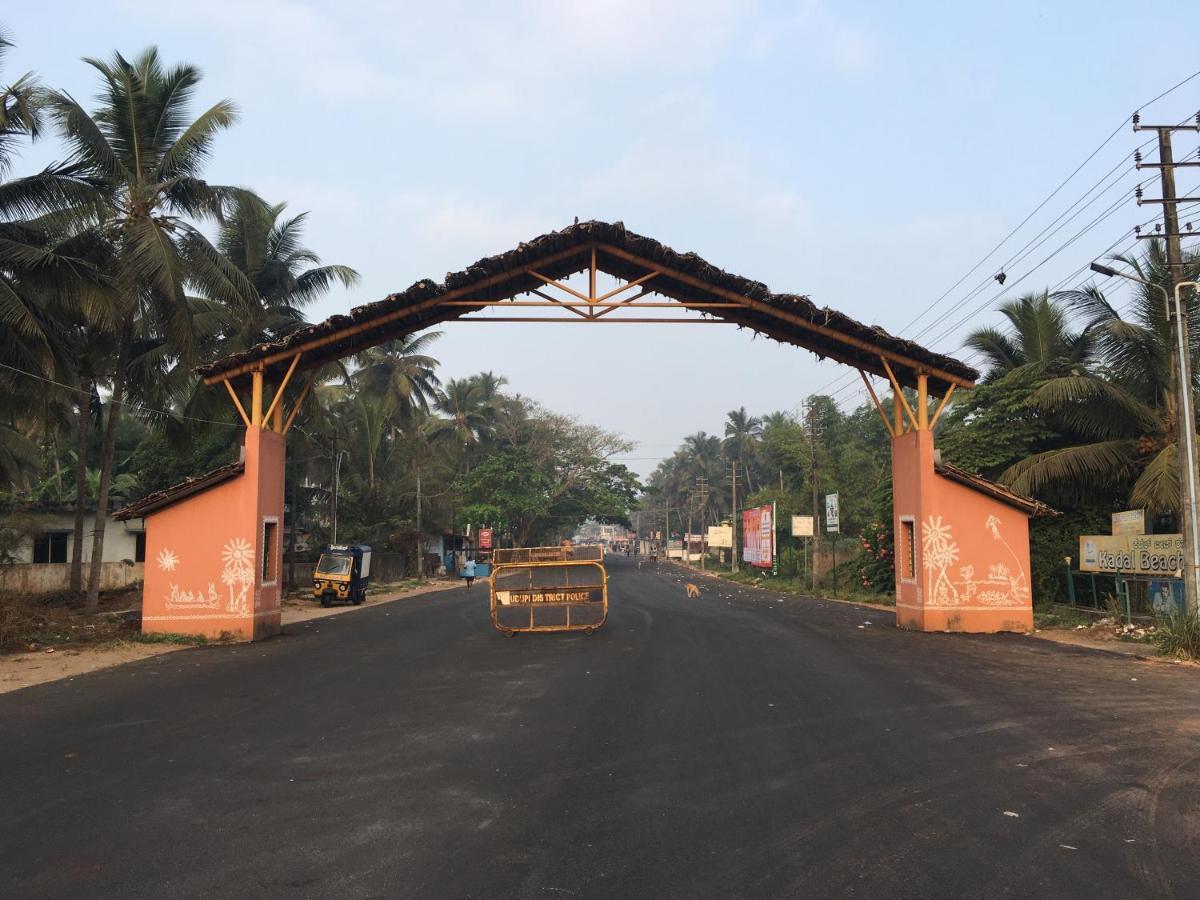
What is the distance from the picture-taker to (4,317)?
1588 centimetres

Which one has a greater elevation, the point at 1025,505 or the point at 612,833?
the point at 1025,505

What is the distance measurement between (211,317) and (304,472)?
2083 centimetres

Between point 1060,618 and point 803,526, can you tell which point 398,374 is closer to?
point 803,526

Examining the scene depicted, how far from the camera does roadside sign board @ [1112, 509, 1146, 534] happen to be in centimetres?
1875

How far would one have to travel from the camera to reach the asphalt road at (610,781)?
4867 mm

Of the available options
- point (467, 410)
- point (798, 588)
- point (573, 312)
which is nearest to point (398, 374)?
point (467, 410)

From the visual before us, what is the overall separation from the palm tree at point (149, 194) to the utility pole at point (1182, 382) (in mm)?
19885

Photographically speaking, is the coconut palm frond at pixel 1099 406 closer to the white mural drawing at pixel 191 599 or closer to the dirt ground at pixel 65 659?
the white mural drawing at pixel 191 599

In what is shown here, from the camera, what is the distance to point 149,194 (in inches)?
842

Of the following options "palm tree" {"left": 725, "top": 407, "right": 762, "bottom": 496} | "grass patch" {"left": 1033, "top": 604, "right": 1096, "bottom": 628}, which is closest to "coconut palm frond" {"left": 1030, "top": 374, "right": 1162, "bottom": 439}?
"grass patch" {"left": 1033, "top": 604, "right": 1096, "bottom": 628}

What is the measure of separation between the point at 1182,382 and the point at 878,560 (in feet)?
59.5

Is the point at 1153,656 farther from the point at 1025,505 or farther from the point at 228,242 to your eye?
the point at 228,242

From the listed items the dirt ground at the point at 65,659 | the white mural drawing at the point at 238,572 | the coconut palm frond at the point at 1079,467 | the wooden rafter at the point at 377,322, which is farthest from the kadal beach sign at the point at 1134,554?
the dirt ground at the point at 65,659

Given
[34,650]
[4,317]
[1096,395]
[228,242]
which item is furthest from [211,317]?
[1096,395]
